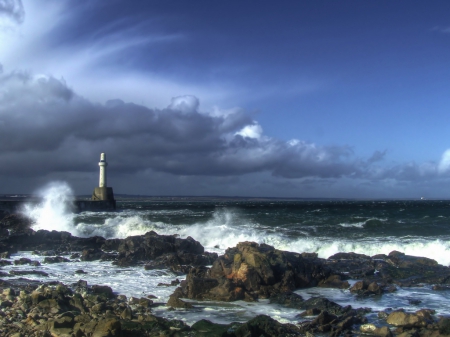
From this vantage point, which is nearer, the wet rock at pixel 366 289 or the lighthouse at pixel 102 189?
the wet rock at pixel 366 289

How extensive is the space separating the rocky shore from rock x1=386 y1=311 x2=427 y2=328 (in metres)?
0.02

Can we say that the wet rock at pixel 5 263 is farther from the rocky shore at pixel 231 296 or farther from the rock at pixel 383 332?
the rock at pixel 383 332

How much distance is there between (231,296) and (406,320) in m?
4.48

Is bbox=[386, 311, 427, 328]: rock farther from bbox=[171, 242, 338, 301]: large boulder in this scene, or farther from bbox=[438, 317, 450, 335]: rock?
bbox=[171, 242, 338, 301]: large boulder

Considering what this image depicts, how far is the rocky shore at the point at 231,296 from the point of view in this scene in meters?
9.01

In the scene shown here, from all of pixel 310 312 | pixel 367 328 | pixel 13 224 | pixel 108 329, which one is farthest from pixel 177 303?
pixel 13 224

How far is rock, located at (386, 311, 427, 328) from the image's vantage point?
9641mm

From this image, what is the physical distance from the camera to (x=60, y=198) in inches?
1932

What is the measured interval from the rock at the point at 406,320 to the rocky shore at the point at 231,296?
20mm

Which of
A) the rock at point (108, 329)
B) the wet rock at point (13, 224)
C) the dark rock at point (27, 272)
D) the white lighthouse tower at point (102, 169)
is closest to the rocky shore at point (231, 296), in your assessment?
the rock at point (108, 329)

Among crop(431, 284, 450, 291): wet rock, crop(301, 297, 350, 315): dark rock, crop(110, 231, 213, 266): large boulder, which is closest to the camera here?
crop(301, 297, 350, 315): dark rock

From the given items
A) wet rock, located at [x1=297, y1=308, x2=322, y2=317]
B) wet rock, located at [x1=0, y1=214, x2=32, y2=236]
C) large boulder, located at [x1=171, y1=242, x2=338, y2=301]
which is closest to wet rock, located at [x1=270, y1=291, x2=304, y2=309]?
large boulder, located at [x1=171, y1=242, x2=338, y2=301]

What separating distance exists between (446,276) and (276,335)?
8.88 metres

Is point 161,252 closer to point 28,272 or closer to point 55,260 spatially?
point 55,260
